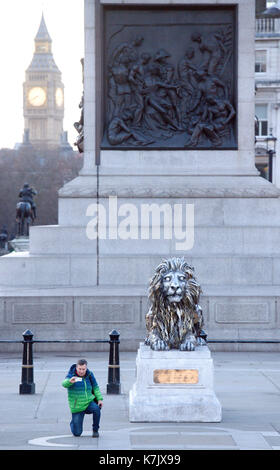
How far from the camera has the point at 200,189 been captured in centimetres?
2956

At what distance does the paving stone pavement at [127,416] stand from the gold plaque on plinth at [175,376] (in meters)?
0.67

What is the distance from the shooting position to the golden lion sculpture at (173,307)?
16266mm

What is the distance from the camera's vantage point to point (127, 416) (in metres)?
16.5

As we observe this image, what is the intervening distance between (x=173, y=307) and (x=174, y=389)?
3.99ft

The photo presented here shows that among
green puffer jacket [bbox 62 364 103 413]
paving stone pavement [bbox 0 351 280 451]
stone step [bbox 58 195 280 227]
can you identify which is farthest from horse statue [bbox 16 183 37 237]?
green puffer jacket [bbox 62 364 103 413]

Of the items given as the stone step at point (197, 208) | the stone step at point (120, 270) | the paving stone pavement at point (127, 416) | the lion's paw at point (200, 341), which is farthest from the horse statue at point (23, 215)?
the lion's paw at point (200, 341)

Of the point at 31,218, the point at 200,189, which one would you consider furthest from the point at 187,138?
the point at 31,218

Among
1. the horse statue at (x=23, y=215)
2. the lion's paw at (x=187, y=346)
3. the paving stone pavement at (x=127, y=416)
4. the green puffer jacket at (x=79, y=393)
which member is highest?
the horse statue at (x=23, y=215)

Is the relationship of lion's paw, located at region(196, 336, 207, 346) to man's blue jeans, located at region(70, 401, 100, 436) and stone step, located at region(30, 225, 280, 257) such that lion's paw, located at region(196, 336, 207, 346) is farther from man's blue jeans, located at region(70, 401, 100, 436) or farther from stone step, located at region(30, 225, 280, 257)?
stone step, located at region(30, 225, 280, 257)

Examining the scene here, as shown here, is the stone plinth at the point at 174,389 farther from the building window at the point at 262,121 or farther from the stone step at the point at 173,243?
the building window at the point at 262,121

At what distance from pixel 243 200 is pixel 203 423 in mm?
14422

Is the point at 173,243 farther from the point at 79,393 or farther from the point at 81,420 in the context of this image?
the point at 81,420

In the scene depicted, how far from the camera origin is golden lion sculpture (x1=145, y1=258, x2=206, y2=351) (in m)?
16.3

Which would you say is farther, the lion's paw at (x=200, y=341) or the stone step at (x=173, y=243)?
the stone step at (x=173, y=243)
